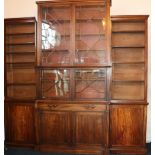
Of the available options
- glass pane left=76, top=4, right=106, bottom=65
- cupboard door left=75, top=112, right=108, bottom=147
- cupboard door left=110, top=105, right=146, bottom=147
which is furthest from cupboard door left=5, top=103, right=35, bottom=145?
cupboard door left=110, top=105, right=146, bottom=147

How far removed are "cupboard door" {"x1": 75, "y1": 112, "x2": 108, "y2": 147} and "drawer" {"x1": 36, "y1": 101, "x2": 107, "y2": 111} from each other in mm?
88

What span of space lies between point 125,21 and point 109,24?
447mm

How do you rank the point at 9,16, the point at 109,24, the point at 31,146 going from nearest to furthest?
the point at 109,24
the point at 31,146
the point at 9,16

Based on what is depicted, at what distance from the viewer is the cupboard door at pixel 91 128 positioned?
11.4 feet

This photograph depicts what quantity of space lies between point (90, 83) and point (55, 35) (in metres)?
1.07

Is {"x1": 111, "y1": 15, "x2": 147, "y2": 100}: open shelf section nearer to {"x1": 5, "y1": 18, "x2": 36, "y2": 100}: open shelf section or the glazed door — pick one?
the glazed door

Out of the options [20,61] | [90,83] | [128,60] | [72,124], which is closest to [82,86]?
[90,83]

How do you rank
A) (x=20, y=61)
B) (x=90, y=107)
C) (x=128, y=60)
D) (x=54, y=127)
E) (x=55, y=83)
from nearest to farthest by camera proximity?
(x=90, y=107) → (x=54, y=127) → (x=55, y=83) → (x=128, y=60) → (x=20, y=61)

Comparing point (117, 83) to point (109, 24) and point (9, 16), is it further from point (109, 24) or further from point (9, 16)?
point (9, 16)

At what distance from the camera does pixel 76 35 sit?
11.8 feet

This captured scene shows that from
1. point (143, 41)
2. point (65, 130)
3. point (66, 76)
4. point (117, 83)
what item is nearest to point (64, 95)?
point (66, 76)

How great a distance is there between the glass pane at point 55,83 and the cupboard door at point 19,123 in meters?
0.42

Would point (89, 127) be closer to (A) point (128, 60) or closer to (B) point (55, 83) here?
(B) point (55, 83)

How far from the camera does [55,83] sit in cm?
370
